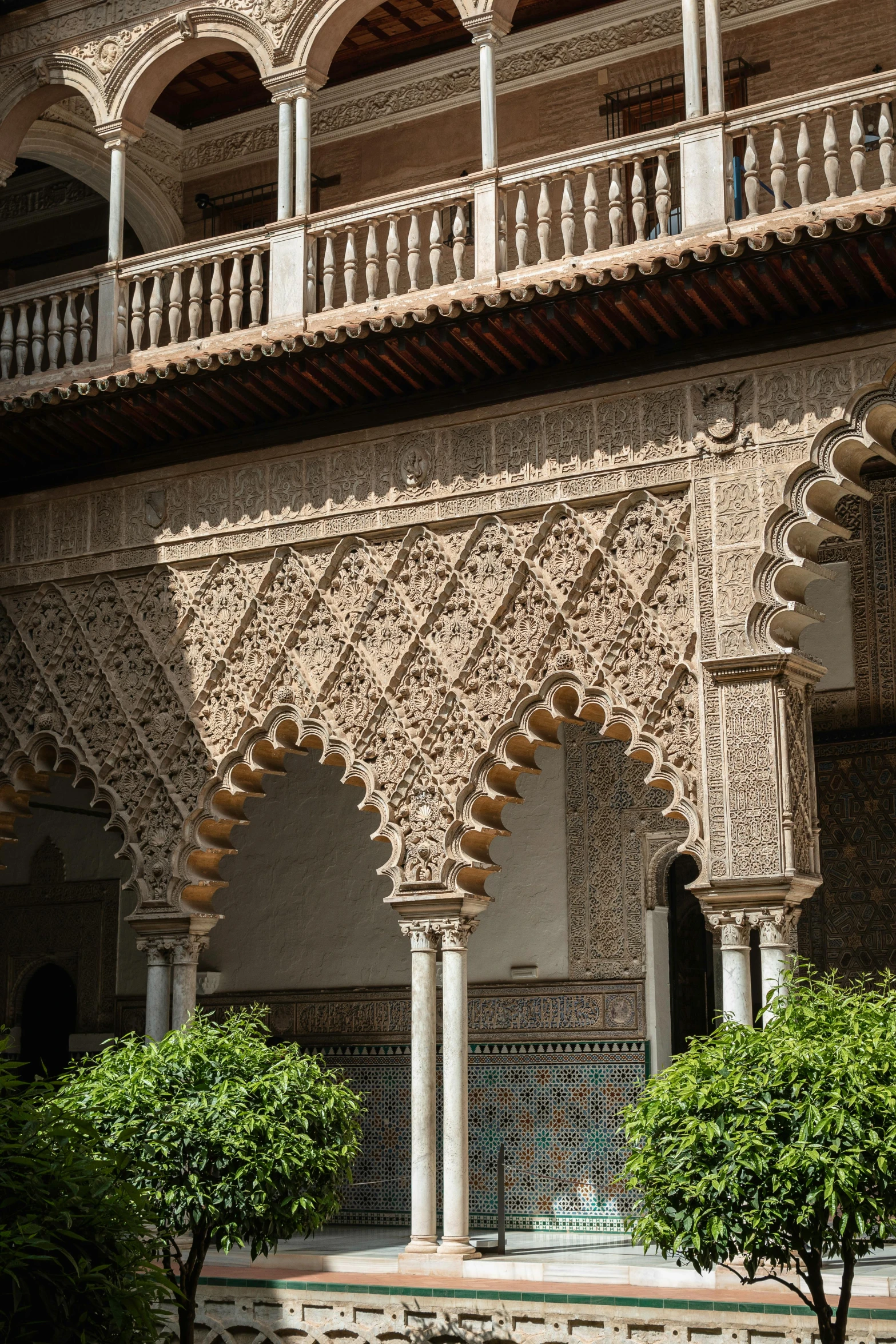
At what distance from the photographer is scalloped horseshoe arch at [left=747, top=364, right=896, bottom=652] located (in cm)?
747

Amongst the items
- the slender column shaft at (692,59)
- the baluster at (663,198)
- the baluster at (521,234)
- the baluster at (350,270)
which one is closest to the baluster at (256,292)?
the baluster at (350,270)

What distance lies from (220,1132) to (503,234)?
4600 mm

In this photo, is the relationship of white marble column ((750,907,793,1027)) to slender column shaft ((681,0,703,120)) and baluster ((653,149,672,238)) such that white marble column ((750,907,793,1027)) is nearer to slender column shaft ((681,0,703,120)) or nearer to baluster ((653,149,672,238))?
baluster ((653,149,672,238))

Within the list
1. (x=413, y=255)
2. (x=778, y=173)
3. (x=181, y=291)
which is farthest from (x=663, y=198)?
(x=181, y=291)

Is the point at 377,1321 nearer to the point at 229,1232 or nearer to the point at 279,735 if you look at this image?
the point at 229,1232

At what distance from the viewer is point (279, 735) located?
8.81 m

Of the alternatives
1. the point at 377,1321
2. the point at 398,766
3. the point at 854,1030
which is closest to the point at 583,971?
the point at 398,766

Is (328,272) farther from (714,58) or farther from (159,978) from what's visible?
(159,978)

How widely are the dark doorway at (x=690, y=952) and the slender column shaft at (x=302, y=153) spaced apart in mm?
4194

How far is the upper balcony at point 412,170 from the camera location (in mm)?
7785

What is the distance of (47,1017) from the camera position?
12250 mm

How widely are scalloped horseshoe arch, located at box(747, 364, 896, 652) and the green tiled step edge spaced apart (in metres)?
2.66

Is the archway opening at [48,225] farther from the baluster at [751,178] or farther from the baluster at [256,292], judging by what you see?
the baluster at [751,178]

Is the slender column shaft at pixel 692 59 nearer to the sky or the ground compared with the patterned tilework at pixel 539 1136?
nearer to the sky
